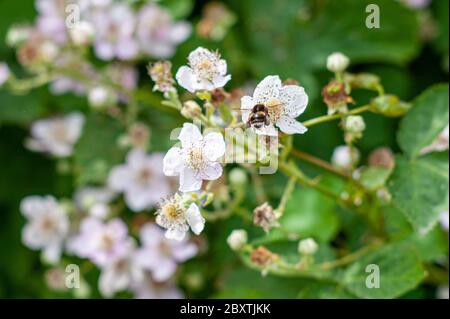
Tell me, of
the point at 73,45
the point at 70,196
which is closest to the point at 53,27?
the point at 73,45

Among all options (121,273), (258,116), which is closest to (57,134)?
(121,273)

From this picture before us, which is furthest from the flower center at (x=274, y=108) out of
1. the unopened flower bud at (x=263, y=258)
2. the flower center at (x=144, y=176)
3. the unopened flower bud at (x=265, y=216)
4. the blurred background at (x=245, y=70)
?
the flower center at (x=144, y=176)

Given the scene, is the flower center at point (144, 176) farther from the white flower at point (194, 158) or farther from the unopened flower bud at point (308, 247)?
the white flower at point (194, 158)

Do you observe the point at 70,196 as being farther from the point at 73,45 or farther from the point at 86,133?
the point at 73,45

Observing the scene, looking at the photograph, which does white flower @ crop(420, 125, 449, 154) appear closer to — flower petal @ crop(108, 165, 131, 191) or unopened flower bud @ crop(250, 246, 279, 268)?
unopened flower bud @ crop(250, 246, 279, 268)

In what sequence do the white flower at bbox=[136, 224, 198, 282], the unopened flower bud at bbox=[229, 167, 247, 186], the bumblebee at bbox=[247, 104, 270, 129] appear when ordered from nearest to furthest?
the bumblebee at bbox=[247, 104, 270, 129] < the unopened flower bud at bbox=[229, 167, 247, 186] < the white flower at bbox=[136, 224, 198, 282]

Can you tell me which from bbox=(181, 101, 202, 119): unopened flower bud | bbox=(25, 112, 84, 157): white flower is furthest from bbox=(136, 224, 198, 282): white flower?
bbox=(181, 101, 202, 119): unopened flower bud

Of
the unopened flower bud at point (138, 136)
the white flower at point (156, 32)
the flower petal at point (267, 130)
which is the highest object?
the white flower at point (156, 32)
